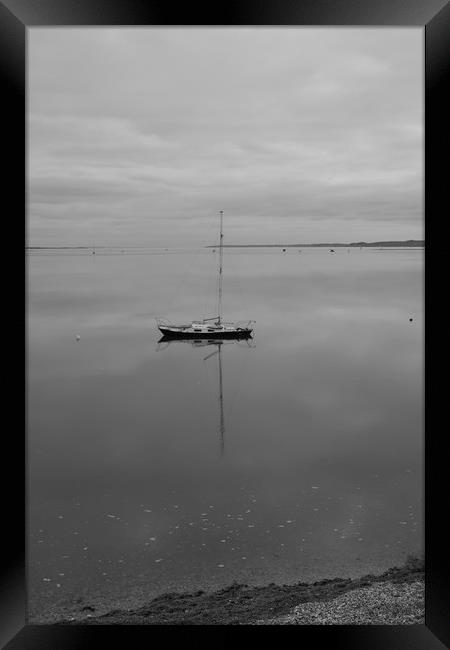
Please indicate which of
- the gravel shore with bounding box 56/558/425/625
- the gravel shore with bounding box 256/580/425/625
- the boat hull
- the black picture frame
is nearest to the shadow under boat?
the boat hull

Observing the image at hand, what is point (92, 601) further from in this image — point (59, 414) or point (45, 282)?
point (45, 282)

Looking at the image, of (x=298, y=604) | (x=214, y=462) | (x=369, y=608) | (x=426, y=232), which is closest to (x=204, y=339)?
(x=214, y=462)

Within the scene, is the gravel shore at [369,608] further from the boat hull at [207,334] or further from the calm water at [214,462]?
the boat hull at [207,334]

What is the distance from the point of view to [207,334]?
65.2ft

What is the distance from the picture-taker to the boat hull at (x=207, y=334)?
2006 centimetres

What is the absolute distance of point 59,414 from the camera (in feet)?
41.9

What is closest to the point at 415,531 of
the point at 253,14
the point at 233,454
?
the point at 233,454

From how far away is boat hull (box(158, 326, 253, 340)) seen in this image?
2006 centimetres

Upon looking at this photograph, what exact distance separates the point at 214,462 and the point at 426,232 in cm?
869

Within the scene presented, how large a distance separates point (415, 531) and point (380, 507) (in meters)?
0.74

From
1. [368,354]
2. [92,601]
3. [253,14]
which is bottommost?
[92,601]

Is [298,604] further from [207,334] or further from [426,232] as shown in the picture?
[207,334]

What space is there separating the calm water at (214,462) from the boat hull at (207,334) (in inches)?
14.9

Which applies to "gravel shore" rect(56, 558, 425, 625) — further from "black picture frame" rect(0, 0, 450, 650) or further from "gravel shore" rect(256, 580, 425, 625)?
"black picture frame" rect(0, 0, 450, 650)
